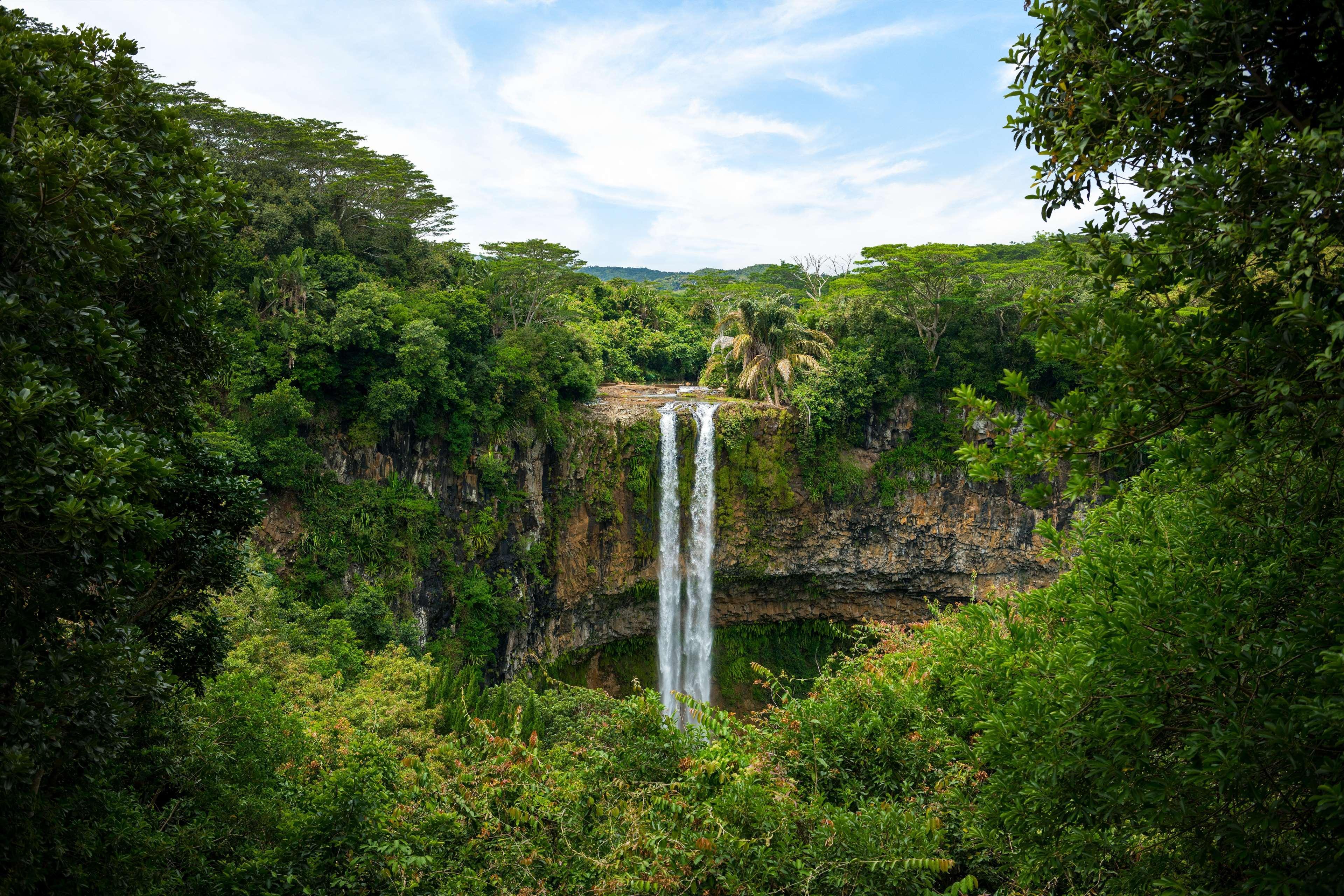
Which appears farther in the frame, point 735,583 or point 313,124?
point 735,583

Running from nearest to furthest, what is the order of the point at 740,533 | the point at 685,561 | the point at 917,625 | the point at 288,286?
the point at 917,625 → the point at 288,286 → the point at 685,561 → the point at 740,533

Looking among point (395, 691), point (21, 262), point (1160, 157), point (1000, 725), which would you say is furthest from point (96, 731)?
point (395, 691)

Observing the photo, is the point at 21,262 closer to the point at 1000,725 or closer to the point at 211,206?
the point at 211,206

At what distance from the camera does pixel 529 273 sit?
22234 mm

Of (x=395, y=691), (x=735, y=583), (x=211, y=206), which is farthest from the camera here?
(x=735, y=583)

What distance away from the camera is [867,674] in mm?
7680

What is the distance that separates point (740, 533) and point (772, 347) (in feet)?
18.9

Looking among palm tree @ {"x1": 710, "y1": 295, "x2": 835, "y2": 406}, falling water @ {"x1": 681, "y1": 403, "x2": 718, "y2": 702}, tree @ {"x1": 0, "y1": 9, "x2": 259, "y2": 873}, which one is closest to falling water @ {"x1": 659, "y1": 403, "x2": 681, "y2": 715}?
falling water @ {"x1": 681, "y1": 403, "x2": 718, "y2": 702}

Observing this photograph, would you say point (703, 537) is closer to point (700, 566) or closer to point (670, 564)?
point (700, 566)

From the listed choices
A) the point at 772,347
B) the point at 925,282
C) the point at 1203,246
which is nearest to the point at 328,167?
the point at 772,347

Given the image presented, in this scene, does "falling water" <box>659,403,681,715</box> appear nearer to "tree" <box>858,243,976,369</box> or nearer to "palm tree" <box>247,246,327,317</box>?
"tree" <box>858,243,976,369</box>

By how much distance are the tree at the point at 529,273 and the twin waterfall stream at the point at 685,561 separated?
525 centimetres

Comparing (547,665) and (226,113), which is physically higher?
(226,113)

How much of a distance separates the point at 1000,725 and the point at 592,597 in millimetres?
18339
